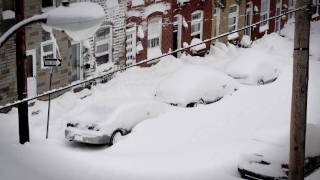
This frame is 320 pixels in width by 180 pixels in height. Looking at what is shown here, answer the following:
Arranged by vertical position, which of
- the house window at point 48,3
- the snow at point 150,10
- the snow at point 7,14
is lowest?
the snow at point 150,10

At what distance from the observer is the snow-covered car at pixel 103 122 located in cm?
1664

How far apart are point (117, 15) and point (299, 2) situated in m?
14.4

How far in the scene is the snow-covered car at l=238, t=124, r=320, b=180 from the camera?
13195 millimetres

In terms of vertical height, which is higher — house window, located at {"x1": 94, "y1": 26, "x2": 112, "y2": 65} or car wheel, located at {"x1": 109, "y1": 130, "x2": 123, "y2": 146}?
house window, located at {"x1": 94, "y1": 26, "x2": 112, "y2": 65}

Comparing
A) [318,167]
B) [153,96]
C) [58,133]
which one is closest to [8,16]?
[58,133]

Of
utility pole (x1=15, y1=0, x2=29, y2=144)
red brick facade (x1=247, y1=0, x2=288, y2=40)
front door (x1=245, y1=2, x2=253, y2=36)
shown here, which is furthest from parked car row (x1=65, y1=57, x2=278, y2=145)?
red brick facade (x1=247, y1=0, x2=288, y2=40)

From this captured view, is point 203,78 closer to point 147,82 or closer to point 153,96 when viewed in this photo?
point 153,96

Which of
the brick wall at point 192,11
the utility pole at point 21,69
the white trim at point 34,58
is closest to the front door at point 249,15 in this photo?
the brick wall at point 192,11

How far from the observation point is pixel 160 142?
16.5 m

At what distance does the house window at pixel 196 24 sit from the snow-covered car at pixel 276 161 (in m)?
14.6

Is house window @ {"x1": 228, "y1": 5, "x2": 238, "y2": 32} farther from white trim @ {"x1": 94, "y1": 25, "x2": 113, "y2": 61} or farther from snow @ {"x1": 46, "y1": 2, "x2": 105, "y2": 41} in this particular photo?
snow @ {"x1": 46, "y1": 2, "x2": 105, "y2": 41}

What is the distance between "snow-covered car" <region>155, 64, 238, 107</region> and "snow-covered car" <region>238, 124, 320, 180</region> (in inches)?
242

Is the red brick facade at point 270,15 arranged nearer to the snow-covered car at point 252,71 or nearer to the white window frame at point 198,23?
the white window frame at point 198,23

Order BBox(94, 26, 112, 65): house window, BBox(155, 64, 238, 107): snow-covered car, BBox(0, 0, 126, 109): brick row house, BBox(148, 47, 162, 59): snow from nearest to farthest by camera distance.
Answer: BBox(0, 0, 126, 109): brick row house < BBox(155, 64, 238, 107): snow-covered car < BBox(94, 26, 112, 65): house window < BBox(148, 47, 162, 59): snow
